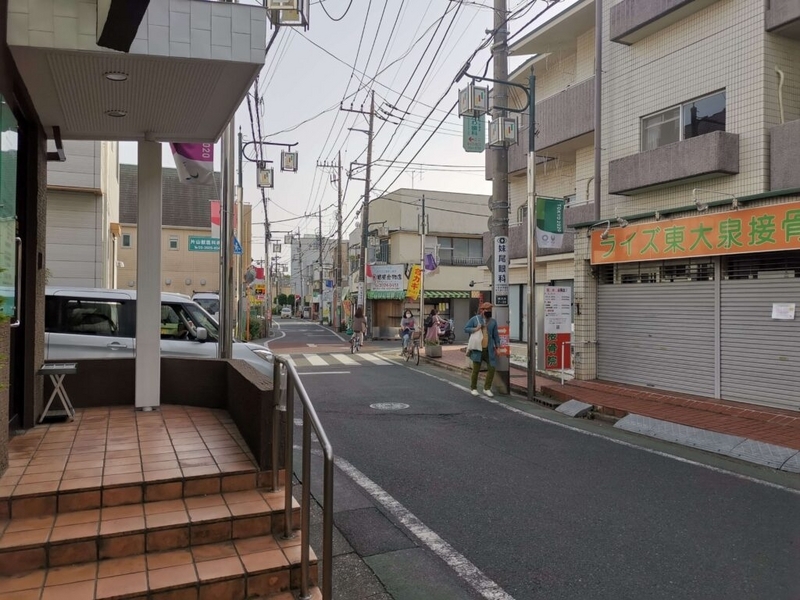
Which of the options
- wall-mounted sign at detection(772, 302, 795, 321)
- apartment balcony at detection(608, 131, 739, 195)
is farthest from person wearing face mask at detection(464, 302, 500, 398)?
wall-mounted sign at detection(772, 302, 795, 321)

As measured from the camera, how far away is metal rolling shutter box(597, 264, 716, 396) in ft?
34.9

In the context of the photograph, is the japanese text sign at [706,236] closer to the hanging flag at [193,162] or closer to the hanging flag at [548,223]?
the hanging flag at [548,223]

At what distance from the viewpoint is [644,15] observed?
12297 mm

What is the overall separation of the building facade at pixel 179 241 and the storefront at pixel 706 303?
27.7 m

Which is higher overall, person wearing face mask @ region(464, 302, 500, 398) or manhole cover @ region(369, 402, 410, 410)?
person wearing face mask @ region(464, 302, 500, 398)

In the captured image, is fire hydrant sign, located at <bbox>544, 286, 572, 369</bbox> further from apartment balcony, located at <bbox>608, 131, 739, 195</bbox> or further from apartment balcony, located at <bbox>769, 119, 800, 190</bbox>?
A: apartment balcony, located at <bbox>769, 119, 800, 190</bbox>

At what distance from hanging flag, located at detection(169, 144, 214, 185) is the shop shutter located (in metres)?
8.98

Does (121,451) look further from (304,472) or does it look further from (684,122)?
(684,122)

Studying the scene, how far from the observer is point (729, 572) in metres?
4.14

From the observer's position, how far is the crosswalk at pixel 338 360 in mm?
17484

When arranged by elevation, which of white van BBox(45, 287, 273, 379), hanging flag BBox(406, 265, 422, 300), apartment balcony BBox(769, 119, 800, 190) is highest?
apartment balcony BBox(769, 119, 800, 190)

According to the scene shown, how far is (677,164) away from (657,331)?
3.38 m

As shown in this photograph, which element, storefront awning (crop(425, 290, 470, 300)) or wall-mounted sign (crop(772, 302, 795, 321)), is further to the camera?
storefront awning (crop(425, 290, 470, 300))

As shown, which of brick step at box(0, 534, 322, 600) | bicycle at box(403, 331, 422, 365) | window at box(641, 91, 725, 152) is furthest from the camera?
bicycle at box(403, 331, 422, 365)
